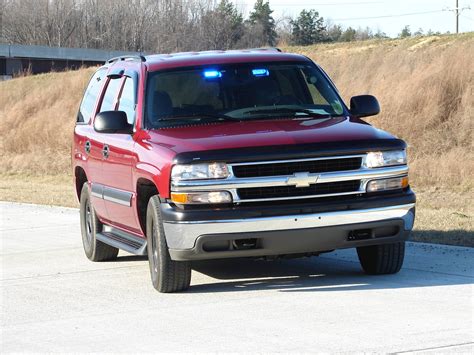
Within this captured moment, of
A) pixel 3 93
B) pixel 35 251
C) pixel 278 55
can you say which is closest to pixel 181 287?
pixel 278 55

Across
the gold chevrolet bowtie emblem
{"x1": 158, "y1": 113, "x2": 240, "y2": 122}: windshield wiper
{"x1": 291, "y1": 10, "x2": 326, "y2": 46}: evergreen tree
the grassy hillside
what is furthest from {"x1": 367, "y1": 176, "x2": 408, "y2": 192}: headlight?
{"x1": 291, "y1": 10, "x2": 326, "y2": 46}: evergreen tree

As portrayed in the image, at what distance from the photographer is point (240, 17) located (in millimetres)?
100938

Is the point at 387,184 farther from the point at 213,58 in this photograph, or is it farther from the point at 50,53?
the point at 50,53

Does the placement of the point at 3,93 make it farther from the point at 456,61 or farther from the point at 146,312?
the point at 146,312

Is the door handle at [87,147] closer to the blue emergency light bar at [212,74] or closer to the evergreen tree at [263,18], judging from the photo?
the blue emergency light bar at [212,74]

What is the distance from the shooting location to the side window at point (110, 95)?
35.6 feet

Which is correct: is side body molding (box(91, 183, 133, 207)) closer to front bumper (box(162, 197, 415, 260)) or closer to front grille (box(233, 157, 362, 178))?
front bumper (box(162, 197, 415, 260))

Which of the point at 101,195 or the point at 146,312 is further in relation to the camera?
the point at 101,195

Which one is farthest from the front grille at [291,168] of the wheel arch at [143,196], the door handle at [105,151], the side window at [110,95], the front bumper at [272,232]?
the side window at [110,95]

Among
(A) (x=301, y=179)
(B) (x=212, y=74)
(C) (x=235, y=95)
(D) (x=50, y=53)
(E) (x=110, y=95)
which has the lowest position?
(D) (x=50, y=53)

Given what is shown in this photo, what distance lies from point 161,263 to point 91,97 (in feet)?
12.1

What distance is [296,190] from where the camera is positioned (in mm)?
8516

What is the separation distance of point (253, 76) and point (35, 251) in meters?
3.74

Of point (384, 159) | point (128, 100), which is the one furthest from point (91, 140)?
point (384, 159)
